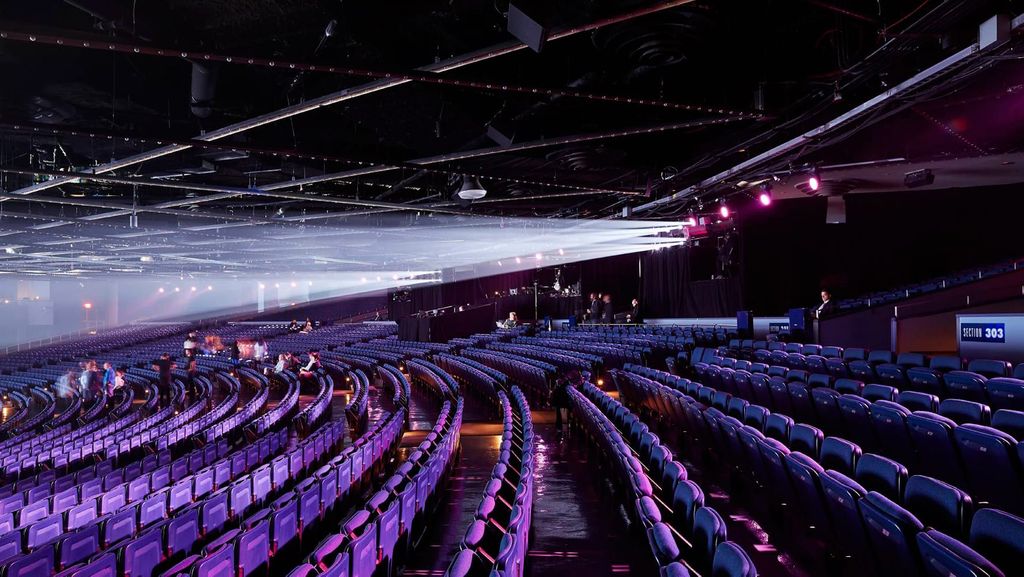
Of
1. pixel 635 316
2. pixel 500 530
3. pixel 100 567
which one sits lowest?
pixel 100 567

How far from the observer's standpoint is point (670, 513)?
3537mm

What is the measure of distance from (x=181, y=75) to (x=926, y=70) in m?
7.69

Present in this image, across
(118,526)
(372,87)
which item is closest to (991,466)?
(118,526)

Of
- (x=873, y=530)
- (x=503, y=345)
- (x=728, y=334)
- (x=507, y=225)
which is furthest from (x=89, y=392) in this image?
(x=873, y=530)

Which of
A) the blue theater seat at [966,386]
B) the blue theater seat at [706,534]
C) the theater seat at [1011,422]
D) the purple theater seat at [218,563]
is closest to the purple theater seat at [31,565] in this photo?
the purple theater seat at [218,563]

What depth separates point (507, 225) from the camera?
17.6 metres

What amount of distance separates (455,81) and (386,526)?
4110 millimetres

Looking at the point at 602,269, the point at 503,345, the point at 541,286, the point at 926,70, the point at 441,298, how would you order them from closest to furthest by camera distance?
the point at 926,70 < the point at 503,345 < the point at 602,269 < the point at 541,286 < the point at 441,298

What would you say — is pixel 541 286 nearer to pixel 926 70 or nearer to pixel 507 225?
pixel 507 225

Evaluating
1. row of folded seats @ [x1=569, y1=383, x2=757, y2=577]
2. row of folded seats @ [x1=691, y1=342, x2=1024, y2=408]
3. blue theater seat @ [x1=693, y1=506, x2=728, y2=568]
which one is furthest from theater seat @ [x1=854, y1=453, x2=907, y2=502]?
row of folded seats @ [x1=691, y1=342, x2=1024, y2=408]

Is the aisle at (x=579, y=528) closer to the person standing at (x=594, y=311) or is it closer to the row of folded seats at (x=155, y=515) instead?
the row of folded seats at (x=155, y=515)

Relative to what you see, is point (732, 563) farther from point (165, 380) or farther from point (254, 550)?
point (165, 380)

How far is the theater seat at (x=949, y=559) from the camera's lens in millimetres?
1918

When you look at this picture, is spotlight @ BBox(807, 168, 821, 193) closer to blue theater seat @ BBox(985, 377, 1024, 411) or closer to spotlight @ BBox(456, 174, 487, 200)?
blue theater seat @ BBox(985, 377, 1024, 411)
